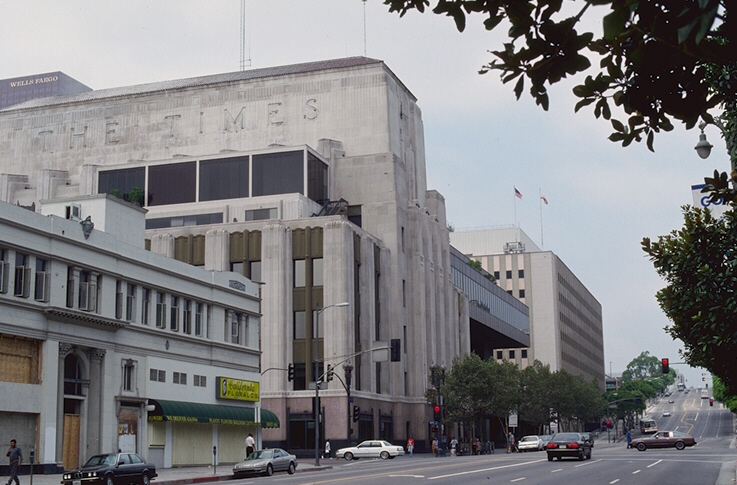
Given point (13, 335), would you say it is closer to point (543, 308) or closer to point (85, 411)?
point (85, 411)

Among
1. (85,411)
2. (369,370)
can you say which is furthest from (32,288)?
(369,370)

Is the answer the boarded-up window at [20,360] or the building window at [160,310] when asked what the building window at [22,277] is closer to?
the boarded-up window at [20,360]

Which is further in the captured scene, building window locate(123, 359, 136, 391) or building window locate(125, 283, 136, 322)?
building window locate(125, 283, 136, 322)

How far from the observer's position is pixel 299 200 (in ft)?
260

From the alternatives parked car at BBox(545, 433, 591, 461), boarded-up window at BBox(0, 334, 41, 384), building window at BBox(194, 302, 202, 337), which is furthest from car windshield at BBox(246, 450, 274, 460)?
parked car at BBox(545, 433, 591, 461)

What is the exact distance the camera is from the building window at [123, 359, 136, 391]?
46.4 m

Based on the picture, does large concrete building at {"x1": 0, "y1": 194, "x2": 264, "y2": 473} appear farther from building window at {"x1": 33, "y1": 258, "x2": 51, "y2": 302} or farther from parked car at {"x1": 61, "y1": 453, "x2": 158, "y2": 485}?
parked car at {"x1": 61, "y1": 453, "x2": 158, "y2": 485}

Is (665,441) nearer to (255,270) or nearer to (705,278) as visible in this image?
(255,270)

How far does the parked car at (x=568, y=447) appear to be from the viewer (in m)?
48.3

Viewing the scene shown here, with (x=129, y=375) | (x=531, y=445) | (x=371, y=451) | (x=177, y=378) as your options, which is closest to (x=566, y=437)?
(x=371, y=451)

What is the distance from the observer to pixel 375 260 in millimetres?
82125

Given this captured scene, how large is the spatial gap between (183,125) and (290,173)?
1859cm

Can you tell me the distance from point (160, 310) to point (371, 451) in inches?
854

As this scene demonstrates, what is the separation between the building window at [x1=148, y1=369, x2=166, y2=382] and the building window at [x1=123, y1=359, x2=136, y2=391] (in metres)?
1.49
